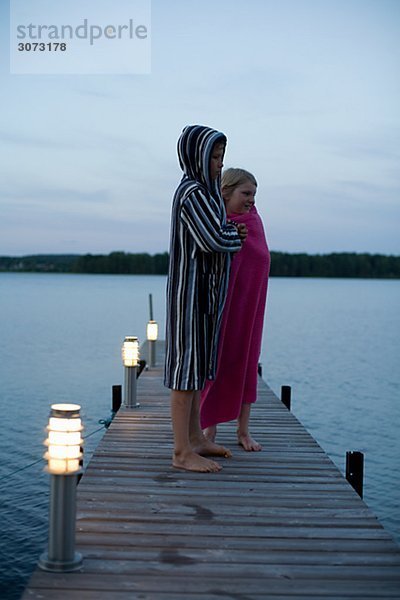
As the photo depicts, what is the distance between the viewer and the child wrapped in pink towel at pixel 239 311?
495 centimetres

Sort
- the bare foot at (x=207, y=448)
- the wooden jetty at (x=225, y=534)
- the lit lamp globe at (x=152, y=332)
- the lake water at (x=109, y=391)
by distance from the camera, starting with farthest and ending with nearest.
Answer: the lit lamp globe at (x=152, y=332)
the lake water at (x=109, y=391)
the bare foot at (x=207, y=448)
the wooden jetty at (x=225, y=534)

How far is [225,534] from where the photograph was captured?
3617mm

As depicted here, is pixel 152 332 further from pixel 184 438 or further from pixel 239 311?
pixel 184 438

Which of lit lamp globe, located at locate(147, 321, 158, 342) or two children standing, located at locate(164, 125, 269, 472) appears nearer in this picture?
two children standing, located at locate(164, 125, 269, 472)

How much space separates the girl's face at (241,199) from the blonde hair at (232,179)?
0.7 inches

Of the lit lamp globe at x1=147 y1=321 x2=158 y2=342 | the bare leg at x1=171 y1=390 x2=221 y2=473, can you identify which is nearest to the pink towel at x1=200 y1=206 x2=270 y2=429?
the bare leg at x1=171 y1=390 x2=221 y2=473

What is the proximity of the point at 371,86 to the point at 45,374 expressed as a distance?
16648 millimetres

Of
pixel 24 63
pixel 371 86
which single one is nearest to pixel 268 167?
pixel 371 86

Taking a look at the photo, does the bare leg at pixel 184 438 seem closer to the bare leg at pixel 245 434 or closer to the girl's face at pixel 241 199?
the bare leg at pixel 245 434

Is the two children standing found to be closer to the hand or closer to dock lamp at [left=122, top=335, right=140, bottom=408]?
the hand

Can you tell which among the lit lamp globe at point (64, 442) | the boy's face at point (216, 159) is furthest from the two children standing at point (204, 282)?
the lit lamp globe at point (64, 442)

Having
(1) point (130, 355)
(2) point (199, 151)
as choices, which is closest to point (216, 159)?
(2) point (199, 151)

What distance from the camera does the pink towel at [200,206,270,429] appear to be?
4988 millimetres

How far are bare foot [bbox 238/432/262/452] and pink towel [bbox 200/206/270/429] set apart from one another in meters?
0.33
